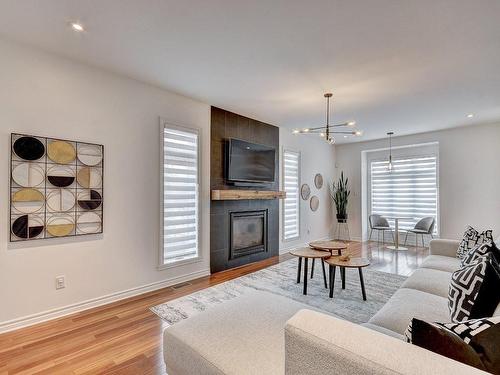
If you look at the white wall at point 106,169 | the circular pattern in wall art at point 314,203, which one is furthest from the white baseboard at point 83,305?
the circular pattern in wall art at point 314,203

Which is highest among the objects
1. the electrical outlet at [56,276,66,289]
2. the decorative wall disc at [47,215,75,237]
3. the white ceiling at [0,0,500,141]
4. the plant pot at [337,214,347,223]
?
the white ceiling at [0,0,500,141]

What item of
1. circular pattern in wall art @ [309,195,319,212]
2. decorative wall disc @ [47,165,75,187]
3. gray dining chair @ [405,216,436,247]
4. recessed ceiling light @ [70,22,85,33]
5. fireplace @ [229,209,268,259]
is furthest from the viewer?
circular pattern in wall art @ [309,195,319,212]

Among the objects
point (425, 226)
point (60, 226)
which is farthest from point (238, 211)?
point (425, 226)

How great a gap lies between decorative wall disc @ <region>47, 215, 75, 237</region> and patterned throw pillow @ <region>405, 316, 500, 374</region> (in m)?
3.02

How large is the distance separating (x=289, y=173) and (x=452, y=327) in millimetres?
4907

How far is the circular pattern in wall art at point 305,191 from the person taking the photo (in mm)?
6077

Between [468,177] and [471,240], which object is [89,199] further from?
[468,177]

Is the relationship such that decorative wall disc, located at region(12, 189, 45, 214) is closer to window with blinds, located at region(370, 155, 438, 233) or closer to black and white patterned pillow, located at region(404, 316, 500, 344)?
black and white patterned pillow, located at region(404, 316, 500, 344)

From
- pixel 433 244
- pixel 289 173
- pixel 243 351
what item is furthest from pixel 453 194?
pixel 243 351

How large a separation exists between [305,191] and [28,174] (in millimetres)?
5022

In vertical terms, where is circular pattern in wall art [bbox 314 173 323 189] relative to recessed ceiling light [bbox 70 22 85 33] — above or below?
below

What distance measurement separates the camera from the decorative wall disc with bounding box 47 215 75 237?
8.57 ft

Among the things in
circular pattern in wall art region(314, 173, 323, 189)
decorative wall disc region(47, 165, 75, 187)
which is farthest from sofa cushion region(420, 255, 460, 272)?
decorative wall disc region(47, 165, 75, 187)

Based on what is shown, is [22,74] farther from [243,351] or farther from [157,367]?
[243,351]
